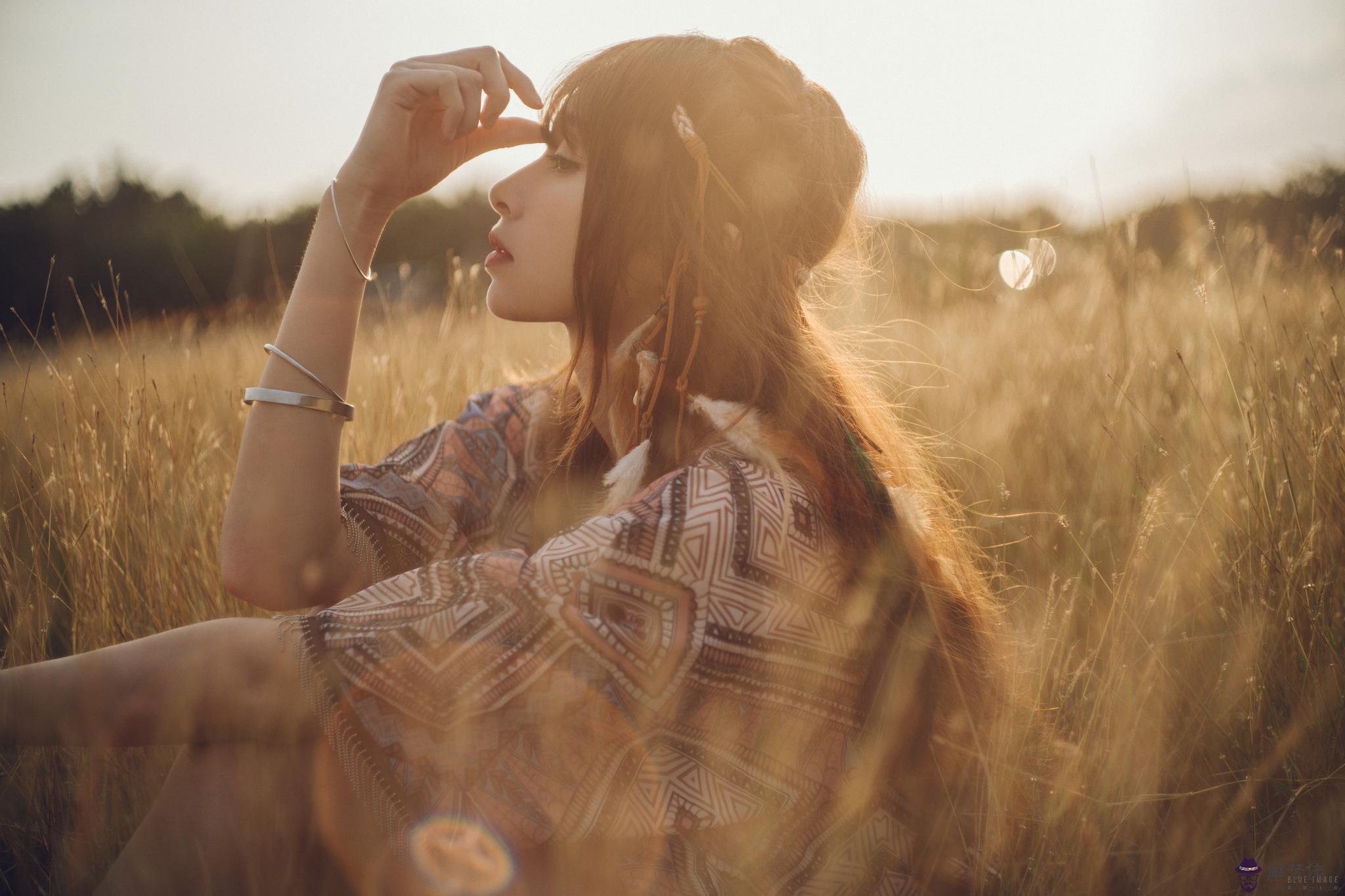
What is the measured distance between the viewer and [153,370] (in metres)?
2.76

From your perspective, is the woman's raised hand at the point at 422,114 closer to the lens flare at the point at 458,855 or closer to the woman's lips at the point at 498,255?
the woman's lips at the point at 498,255

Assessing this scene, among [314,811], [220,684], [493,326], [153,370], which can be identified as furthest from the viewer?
[493,326]

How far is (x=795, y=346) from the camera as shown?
1452mm

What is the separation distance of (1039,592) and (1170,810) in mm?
571

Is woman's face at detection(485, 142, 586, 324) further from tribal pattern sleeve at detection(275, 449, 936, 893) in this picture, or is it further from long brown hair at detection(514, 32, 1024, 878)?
tribal pattern sleeve at detection(275, 449, 936, 893)

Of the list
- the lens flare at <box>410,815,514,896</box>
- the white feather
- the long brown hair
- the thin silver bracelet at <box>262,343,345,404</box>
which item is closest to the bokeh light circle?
the long brown hair

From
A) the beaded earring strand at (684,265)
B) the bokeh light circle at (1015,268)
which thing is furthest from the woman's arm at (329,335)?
the bokeh light circle at (1015,268)

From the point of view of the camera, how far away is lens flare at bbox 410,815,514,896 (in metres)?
1.06

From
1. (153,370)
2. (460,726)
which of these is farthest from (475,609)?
(153,370)

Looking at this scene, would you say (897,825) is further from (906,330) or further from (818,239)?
(906,330)

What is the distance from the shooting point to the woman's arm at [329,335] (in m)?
1.43

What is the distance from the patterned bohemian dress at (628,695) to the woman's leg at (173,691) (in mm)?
54

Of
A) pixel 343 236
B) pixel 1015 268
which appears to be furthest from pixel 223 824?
pixel 1015 268

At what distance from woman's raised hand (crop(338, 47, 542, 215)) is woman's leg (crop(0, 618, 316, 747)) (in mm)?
956
